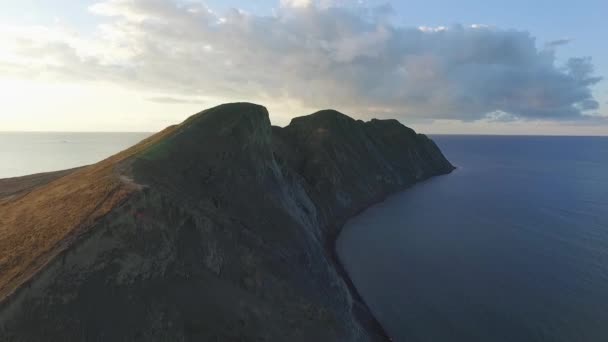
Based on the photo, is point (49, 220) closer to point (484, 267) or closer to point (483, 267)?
point (483, 267)

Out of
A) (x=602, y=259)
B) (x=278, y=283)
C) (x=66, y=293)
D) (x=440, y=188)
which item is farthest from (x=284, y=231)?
(x=440, y=188)

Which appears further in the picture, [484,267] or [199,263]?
[484,267]

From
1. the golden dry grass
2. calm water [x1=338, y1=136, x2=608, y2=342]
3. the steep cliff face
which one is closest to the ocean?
calm water [x1=338, y1=136, x2=608, y2=342]

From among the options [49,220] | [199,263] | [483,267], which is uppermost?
[49,220]

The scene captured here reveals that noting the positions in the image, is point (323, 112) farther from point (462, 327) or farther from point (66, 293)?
point (66, 293)

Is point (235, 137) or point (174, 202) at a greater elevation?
point (235, 137)

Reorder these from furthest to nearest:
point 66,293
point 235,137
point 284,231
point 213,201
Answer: point 235,137 → point 284,231 → point 213,201 → point 66,293

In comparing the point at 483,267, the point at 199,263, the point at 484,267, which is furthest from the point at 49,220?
the point at 484,267
